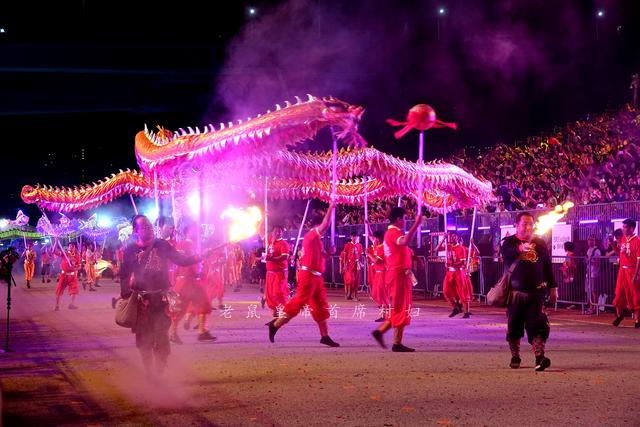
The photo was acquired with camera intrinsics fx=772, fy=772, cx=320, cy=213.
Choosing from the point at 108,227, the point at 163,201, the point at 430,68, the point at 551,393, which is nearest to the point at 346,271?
the point at 163,201

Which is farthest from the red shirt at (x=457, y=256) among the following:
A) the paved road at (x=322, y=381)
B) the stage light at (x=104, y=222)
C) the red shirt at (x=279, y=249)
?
the stage light at (x=104, y=222)

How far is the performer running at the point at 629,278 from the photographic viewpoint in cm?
1381

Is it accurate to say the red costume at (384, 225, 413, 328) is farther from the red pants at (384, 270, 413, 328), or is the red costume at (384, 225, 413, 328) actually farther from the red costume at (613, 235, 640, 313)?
the red costume at (613, 235, 640, 313)

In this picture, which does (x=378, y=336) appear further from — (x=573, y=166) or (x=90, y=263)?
(x=90, y=263)

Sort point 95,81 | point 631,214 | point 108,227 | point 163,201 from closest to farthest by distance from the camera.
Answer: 1. point 631,214
2. point 95,81
3. point 163,201
4. point 108,227

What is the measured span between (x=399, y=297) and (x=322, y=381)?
2.72m

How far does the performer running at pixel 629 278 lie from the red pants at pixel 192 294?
745 cm

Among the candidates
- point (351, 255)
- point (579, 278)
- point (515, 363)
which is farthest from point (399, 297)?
point (351, 255)

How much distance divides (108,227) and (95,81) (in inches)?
852

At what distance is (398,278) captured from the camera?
34.3ft

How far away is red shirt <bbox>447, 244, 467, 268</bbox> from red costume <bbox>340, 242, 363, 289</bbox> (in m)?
6.25

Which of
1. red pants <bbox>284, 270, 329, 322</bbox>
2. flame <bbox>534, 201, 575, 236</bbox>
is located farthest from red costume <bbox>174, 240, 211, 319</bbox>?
flame <bbox>534, 201, 575, 236</bbox>

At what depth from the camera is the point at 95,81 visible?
19.7 m

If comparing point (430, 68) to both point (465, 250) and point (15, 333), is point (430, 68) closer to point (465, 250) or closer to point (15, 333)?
point (465, 250)
